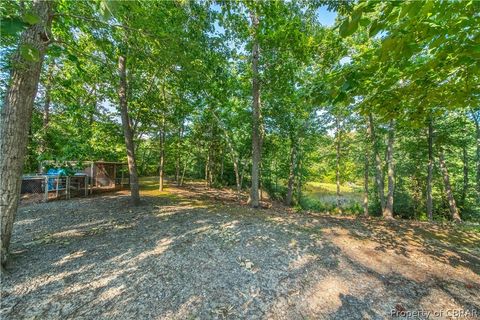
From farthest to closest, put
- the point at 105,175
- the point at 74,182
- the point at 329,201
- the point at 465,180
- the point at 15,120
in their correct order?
1. the point at 329,201
2. the point at 465,180
3. the point at 105,175
4. the point at 74,182
5. the point at 15,120

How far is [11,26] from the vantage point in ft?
2.79

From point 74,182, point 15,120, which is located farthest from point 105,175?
point 15,120

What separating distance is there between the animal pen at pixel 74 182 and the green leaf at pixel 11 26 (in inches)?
218

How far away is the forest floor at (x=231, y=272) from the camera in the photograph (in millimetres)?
2275

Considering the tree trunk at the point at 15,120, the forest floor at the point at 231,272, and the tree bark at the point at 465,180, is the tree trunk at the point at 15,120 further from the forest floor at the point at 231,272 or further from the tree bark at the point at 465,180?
the tree bark at the point at 465,180

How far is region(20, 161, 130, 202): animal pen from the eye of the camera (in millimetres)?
7113

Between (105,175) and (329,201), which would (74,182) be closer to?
(105,175)

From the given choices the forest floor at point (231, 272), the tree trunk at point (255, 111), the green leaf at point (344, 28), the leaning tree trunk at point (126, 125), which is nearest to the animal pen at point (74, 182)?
the leaning tree trunk at point (126, 125)

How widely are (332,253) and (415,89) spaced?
2.88 m

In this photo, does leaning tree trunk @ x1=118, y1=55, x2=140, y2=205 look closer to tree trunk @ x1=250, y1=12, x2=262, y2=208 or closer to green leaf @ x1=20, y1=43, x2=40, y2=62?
tree trunk @ x1=250, y1=12, x2=262, y2=208

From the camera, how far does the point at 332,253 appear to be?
3668 millimetres

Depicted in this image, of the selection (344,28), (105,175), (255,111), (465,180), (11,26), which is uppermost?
(255,111)

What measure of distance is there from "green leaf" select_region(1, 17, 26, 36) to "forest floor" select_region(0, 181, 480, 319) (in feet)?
8.22

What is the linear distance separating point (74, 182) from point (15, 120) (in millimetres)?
6947
